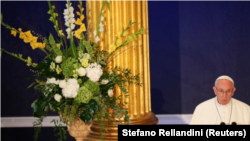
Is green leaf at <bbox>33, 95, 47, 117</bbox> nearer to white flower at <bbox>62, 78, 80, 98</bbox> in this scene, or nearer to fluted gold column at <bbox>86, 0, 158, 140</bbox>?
white flower at <bbox>62, 78, 80, 98</bbox>

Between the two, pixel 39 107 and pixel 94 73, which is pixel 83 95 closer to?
pixel 94 73

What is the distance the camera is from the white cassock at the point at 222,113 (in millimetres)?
4195

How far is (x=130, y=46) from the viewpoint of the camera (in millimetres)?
3334

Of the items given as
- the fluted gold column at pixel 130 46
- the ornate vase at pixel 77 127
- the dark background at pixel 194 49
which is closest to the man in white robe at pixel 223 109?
the fluted gold column at pixel 130 46

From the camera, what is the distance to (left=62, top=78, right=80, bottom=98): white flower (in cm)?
279

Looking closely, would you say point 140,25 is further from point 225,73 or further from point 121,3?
point 225,73

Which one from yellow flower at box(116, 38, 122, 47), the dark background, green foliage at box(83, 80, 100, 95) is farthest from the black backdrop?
green foliage at box(83, 80, 100, 95)

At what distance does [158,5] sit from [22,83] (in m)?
2.46

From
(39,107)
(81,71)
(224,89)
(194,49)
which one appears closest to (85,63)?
(81,71)

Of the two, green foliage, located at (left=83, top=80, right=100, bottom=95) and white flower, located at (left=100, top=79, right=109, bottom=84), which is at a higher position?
white flower, located at (left=100, top=79, right=109, bottom=84)

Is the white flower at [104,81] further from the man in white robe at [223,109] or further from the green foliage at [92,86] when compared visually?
the man in white robe at [223,109]

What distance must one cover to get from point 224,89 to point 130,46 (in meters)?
1.30

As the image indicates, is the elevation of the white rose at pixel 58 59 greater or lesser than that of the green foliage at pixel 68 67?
greater

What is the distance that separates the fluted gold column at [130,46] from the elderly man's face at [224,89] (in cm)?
98
